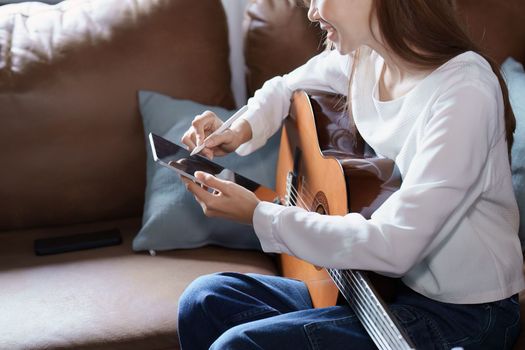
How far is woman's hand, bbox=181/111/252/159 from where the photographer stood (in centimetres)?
168

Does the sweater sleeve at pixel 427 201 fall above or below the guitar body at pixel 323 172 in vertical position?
above

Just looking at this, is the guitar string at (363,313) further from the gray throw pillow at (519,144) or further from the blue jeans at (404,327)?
the gray throw pillow at (519,144)

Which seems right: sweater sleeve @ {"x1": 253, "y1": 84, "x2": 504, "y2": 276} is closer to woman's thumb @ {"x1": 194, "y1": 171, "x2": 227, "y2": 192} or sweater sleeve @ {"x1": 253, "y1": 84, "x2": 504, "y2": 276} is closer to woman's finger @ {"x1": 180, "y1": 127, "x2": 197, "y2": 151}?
woman's thumb @ {"x1": 194, "y1": 171, "x2": 227, "y2": 192}

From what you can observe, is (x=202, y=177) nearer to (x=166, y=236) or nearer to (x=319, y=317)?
(x=319, y=317)

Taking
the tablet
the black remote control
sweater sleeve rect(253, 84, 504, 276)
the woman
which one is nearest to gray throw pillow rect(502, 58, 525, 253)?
the woman

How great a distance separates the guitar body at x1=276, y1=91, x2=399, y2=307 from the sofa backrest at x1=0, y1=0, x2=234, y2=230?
351 mm

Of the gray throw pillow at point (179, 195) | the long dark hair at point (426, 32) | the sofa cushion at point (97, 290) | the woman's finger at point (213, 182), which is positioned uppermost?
the long dark hair at point (426, 32)

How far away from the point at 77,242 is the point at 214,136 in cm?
47

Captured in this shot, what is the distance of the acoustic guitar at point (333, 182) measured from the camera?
1.28 metres

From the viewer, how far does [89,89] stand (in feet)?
6.45

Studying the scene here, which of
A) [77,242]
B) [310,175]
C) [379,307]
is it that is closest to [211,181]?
[310,175]

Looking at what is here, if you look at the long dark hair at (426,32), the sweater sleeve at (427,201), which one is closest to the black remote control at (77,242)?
the sweater sleeve at (427,201)

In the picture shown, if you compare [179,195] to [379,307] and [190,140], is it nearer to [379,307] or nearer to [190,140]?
[190,140]

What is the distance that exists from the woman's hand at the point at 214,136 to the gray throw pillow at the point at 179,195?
18cm
